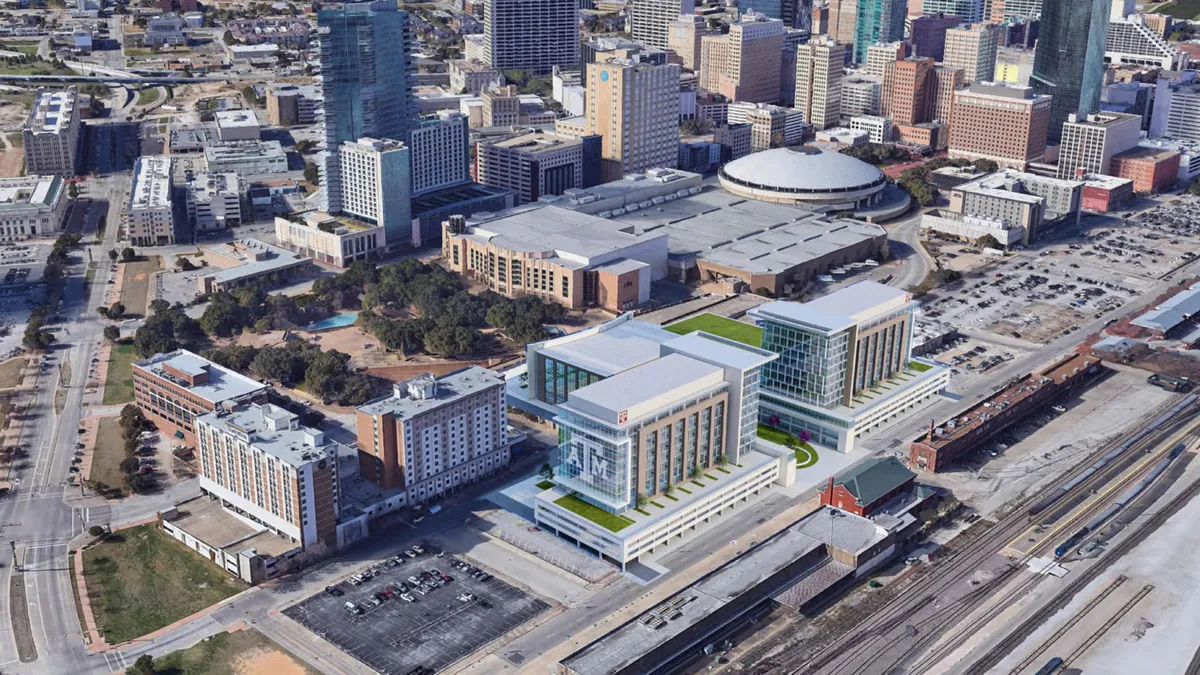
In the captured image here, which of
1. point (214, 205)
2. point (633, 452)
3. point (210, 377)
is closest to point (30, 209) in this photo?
point (214, 205)

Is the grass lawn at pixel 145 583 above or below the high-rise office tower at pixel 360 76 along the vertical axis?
below

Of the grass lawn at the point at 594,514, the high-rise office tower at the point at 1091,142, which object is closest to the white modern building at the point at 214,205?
the grass lawn at the point at 594,514

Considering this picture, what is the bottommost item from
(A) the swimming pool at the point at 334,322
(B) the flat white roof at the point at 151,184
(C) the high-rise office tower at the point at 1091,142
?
(A) the swimming pool at the point at 334,322

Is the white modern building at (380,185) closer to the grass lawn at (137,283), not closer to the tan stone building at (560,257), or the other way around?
the tan stone building at (560,257)

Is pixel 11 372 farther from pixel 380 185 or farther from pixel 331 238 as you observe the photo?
pixel 380 185

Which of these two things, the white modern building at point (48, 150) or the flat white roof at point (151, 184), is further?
the white modern building at point (48, 150)

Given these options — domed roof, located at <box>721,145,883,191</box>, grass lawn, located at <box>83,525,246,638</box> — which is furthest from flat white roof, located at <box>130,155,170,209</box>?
domed roof, located at <box>721,145,883,191</box>
